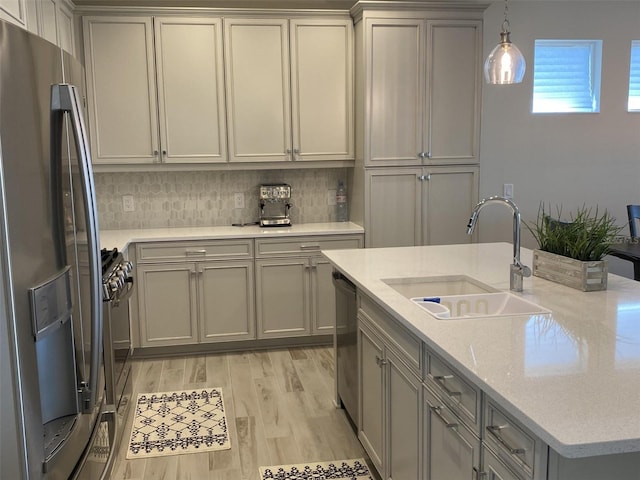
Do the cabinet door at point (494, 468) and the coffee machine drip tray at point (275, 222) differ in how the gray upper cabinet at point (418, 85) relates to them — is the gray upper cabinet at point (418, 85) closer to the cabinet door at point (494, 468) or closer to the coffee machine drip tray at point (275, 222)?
the coffee machine drip tray at point (275, 222)

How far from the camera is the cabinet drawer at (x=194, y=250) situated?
429 cm

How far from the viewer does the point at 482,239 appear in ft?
16.3

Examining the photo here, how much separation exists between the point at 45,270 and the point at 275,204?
333 cm

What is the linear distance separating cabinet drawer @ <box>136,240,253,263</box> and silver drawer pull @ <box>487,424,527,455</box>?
3.03 metres

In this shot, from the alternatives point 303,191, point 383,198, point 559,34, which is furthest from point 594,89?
point 303,191

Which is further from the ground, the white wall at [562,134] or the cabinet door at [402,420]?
the white wall at [562,134]

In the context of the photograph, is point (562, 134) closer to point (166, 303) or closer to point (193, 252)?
point (193, 252)

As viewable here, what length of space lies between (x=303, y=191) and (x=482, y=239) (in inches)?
59.1

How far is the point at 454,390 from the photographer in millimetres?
1784

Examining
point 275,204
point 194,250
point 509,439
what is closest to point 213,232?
point 194,250

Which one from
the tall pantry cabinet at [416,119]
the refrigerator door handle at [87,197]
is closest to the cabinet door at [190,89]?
the tall pantry cabinet at [416,119]

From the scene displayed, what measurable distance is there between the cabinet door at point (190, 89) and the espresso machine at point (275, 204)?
46 centimetres

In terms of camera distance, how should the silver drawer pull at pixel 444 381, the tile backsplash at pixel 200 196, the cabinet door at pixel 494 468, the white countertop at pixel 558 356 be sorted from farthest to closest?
the tile backsplash at pixel 200 196, the silver drawer pull at pixel 444 381, the cabinet door at pixel 494 468, the white countertop at pixel 558 356

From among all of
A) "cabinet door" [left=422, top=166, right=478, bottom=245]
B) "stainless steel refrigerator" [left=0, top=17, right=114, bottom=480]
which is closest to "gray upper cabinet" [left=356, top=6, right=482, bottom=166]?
"cabinet door" [left=422, top=166, right=478, bottom=245]
